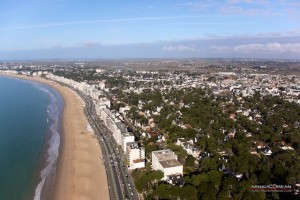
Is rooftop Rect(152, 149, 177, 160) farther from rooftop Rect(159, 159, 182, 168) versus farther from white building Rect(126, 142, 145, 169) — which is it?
white building Rect(126, 142, 145, 169)

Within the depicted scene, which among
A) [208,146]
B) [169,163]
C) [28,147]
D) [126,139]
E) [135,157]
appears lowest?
[28,147]

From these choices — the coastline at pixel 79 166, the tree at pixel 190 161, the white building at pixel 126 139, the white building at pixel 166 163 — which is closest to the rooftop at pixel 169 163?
the white building at pixel 166 163

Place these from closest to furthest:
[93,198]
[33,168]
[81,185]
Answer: [93,198], [81,185], [33,168]

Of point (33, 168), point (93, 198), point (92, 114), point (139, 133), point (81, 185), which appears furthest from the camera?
point (92, 114)

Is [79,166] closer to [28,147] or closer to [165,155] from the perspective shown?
[165,155]

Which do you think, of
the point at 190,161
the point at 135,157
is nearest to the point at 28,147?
the point at 135,157

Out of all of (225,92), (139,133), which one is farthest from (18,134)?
(225,92)

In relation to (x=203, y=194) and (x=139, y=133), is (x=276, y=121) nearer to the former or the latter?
(x=139, y=133)
